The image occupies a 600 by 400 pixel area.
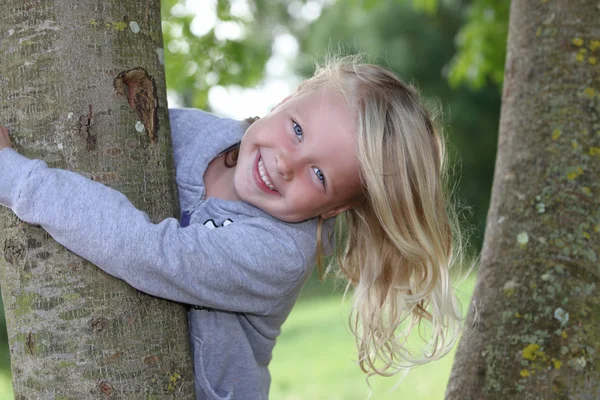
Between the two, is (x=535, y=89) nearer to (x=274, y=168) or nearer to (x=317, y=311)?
(x=274, y=168)

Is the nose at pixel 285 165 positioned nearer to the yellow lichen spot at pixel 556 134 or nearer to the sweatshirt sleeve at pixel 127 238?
the sweatshirt sleeve at pixel 127 238

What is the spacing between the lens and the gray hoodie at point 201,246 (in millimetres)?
1620

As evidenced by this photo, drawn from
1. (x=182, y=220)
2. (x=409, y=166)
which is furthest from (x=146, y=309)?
(x=409, y=166)

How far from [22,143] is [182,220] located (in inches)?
19.6

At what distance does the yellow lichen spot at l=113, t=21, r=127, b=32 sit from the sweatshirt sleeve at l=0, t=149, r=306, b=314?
363 mm

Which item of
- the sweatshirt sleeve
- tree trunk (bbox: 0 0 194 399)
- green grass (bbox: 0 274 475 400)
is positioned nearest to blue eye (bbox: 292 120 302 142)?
the sweatshirt sleeve

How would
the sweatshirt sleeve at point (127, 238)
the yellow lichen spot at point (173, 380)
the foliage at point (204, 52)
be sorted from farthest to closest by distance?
the foliage at point (204, 52), the yellow lichen spot at point (173, 380), the sweatshirt sleeve at point (127, 238)

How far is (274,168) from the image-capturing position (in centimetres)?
203

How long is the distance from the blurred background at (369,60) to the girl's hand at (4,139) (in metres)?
1.25

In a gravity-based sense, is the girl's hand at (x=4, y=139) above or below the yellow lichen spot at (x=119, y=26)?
below

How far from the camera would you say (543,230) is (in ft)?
7.09

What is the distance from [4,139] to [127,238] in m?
0.37

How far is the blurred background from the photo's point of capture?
16.7 feet

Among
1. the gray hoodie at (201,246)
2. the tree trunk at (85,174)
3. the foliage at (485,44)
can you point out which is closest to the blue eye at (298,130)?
the gray hoodie at (201,246)
